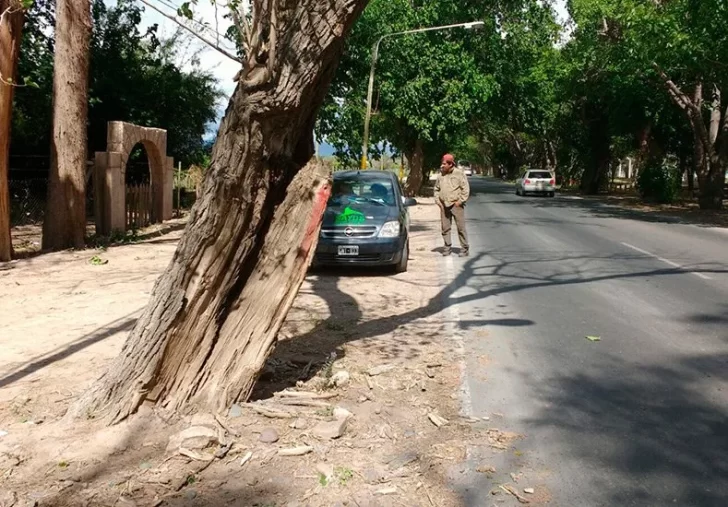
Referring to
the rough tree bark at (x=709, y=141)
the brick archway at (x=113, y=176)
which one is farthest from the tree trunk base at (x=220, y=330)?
the rough tree bark at (x=709, y=141)

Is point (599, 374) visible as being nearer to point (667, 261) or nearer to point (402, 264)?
point (402, 264)

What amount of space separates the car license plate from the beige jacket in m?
2.66

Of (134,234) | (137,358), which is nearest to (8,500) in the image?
(137,358)

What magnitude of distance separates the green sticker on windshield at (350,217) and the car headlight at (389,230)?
35cm

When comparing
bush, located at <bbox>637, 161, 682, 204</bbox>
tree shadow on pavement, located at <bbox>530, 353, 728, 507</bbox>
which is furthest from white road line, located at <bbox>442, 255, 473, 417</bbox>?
bush, located at <bbox>637, 161, 682, 204</bbox>

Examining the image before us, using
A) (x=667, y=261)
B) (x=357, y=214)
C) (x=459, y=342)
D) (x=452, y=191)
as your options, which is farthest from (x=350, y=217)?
(x=667, y=261)

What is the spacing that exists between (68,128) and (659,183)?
26.2 metres

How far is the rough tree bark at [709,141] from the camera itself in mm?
24484

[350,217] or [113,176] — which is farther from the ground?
[113,176]

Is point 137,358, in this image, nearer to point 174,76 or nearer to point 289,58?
point 289,58

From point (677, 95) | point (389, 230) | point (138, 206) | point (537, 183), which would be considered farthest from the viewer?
point (537, 183)

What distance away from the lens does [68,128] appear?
42.8 ft

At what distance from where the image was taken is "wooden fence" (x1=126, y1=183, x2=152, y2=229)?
1686 centimetres

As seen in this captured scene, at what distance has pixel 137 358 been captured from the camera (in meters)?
4.20
